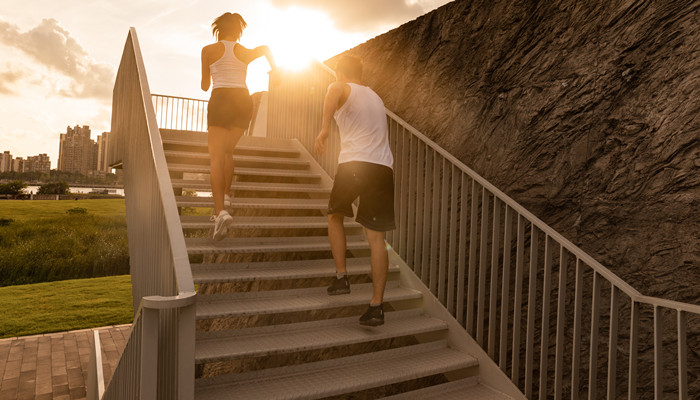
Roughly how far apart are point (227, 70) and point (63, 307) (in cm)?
1732

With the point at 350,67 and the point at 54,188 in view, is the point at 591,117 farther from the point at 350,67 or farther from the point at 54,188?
the point at 54,188

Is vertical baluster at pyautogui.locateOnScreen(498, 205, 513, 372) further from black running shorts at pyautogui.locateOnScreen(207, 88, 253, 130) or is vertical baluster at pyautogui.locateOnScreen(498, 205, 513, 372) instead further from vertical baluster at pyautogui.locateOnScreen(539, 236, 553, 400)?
black running shorts at pyautogui.locateOnScreen(207, 88, 253, 130)

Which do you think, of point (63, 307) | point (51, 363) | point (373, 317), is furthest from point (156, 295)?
point (63, 307)

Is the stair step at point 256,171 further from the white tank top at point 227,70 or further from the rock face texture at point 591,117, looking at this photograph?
the rock face texture at point 591,117

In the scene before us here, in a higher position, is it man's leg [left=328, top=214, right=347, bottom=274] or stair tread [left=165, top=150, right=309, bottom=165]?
stair tread [left=165, top=150, right=309, bottom=165]

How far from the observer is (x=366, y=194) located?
2967 mm

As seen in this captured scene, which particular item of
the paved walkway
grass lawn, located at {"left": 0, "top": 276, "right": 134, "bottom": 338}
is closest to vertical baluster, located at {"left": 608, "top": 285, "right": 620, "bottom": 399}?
the paved walkway

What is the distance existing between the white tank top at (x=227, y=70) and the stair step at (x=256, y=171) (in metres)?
1.10

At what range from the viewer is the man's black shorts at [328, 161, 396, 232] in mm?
2945

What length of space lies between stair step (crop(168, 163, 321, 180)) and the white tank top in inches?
43.2

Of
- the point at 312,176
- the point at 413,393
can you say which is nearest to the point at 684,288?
the point at 413,393

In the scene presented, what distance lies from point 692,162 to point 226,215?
2945 millimetres

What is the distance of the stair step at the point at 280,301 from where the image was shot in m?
2.72

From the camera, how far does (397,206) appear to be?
3.79m
